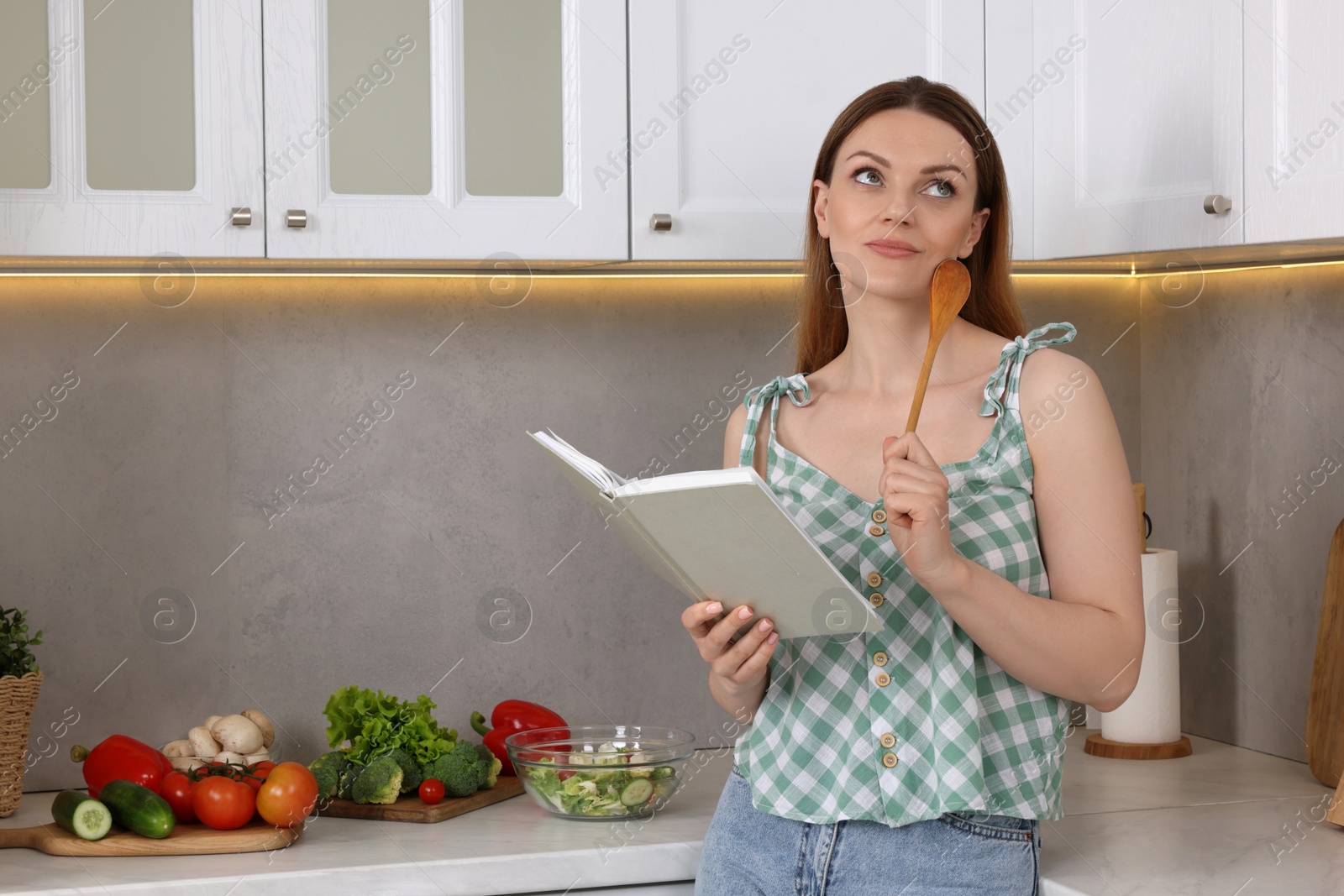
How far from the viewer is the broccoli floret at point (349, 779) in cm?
161

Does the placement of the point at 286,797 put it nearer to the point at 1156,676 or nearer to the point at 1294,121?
the point at 1156,676

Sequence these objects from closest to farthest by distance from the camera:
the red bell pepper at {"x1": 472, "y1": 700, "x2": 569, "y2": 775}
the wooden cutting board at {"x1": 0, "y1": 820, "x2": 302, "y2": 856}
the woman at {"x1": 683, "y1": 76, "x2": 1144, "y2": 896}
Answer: the woman at {"x1": 683, "y1": 76, "x2": 1144, "y2": 896}, the wooden cutting board at {"x1": 0, "y1": 820, "x2": 302, "y2": 856}, the red bell pepper at {"x1": 472, "y1": 700, "x2": 569, "y2": 775}

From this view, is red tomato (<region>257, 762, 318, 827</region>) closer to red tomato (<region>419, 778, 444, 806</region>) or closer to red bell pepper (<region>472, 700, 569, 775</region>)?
red tomato (<region>419, 778, 444, 806</region>)

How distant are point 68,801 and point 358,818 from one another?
1.05 feet

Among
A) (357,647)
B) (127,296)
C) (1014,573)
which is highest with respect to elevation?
(127,296)

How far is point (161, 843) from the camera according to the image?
1.44 m

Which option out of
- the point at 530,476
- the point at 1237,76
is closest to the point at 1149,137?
the point at 1237,76

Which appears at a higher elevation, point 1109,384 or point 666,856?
point 1109,384

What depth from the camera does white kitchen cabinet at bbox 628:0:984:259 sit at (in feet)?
5.25

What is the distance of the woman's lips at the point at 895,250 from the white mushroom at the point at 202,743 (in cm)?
104

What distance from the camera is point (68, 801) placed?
1.47 metres

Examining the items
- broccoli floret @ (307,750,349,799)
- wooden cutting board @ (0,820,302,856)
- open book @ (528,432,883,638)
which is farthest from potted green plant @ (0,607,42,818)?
open book @ (528,432,883,638)

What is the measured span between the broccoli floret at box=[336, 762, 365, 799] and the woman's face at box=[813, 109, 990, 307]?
2.71ft

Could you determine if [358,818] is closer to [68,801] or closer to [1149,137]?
[68,801]
